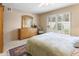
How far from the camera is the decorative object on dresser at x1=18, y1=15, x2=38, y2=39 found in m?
1.47

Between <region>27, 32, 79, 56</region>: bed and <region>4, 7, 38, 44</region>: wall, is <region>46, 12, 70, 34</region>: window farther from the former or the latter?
<region>4, 7, 38, 44</region>: wall

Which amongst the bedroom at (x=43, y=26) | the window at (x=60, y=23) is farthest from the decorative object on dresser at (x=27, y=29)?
the window at (x=60, y=23)

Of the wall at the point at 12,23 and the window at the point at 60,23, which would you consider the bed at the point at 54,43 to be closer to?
the window at the point at 60,23

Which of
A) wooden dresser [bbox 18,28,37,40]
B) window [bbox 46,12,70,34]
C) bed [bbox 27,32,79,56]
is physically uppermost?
window [bbox 46,12,70,34]

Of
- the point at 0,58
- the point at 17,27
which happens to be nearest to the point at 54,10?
the point at 17,27

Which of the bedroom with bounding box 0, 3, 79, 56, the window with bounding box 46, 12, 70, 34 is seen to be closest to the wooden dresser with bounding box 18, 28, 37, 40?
the bedroom with bounding box 0, 3, 79, 56

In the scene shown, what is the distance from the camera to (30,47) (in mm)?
1800

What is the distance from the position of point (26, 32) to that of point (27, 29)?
2.0 inches

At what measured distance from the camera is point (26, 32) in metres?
1.48

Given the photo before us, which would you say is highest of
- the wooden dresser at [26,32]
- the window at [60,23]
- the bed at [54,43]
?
the window at [60,23]

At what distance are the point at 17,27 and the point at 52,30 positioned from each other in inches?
20.1

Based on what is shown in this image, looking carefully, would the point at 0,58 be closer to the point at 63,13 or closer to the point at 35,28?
the point at 35,28

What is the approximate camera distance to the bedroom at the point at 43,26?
1352 mm

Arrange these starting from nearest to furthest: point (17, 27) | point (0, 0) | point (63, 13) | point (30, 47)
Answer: point (0, 0) → point (63, 13) → point (17, 27) → point (30, 47)
